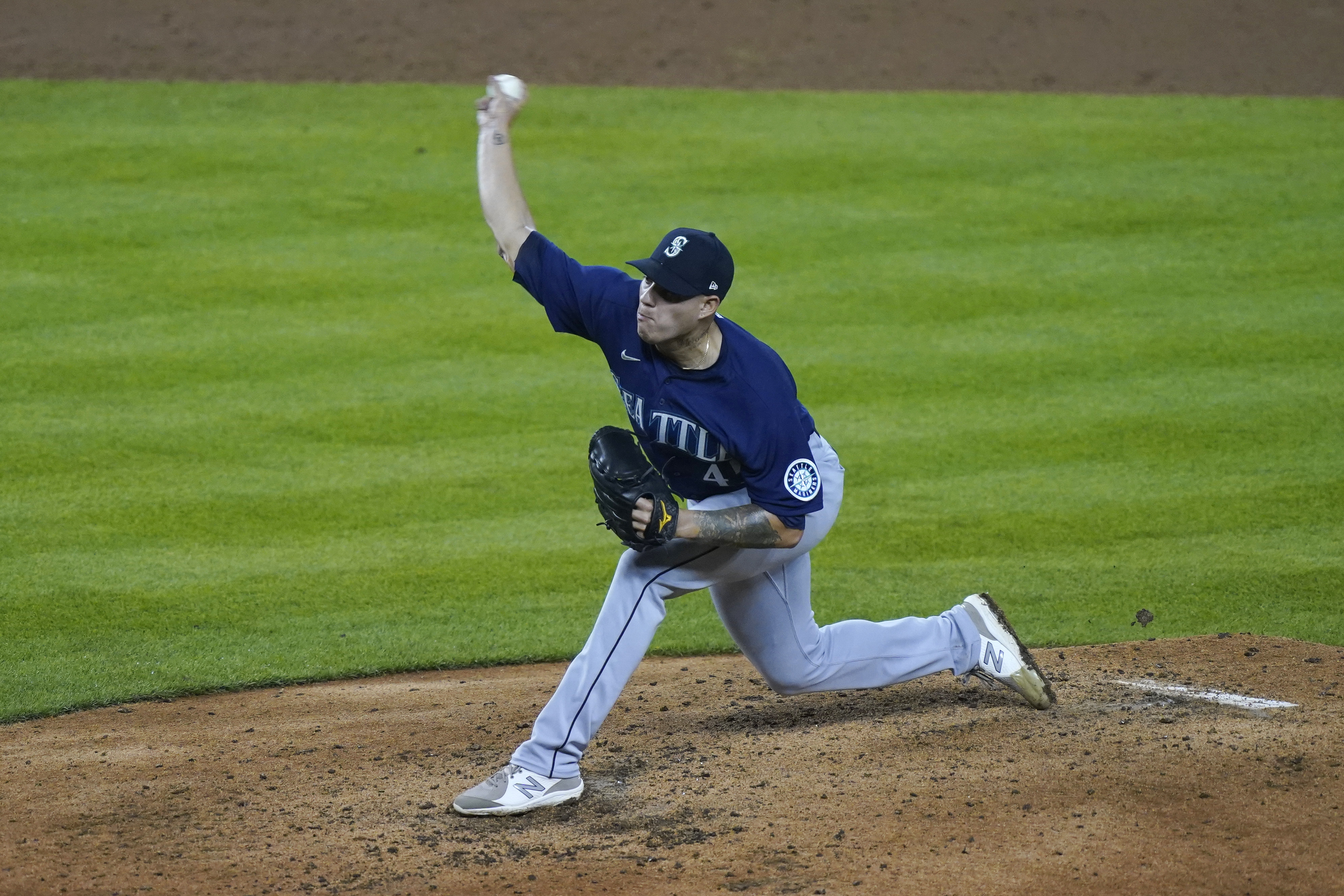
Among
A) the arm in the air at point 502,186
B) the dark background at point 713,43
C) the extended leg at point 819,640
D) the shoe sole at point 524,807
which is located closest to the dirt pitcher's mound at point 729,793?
the shoe sole at point 524,807

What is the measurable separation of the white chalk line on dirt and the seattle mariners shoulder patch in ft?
5.60

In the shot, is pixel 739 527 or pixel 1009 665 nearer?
pixel 739 527

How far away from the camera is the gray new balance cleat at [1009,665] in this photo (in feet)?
15.8

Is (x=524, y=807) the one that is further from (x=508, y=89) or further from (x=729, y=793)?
(x=508, y=89)

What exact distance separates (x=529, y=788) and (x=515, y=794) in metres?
0.05

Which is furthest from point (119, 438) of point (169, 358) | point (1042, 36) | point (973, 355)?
point (1042, 36)

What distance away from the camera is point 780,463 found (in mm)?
4070

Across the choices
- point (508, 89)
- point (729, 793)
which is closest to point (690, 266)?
point (508, 89)

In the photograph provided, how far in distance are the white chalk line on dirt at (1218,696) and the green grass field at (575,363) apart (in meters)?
0.80

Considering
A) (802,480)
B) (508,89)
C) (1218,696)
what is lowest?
(1218,696)

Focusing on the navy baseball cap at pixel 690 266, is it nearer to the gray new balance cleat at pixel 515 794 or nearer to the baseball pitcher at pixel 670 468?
the baseball pitcher at pixel 670 468

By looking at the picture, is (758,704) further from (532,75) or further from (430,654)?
(532,75)

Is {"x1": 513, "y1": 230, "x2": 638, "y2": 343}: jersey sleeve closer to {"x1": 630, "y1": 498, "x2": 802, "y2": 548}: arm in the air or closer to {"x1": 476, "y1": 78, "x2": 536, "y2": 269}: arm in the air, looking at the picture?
{"x1": 476, "y1": 78, "x2": 536, "y2": 269}: arm in the air

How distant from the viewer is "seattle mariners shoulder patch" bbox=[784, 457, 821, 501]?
4.09 meters
